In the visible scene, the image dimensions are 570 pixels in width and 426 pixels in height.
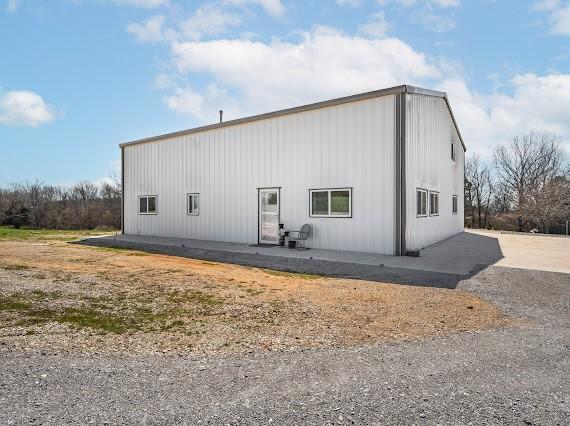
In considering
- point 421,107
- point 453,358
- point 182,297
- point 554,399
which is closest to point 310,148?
point 421,107

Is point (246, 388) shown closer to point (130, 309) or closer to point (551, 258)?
point (130, 309)

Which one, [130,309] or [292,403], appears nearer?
[292,403]

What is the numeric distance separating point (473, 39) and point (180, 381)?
42.0 ft

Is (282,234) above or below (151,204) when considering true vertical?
below

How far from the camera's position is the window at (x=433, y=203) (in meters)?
14.3

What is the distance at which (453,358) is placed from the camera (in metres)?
3.72

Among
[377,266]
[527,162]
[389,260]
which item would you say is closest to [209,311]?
[377,266]

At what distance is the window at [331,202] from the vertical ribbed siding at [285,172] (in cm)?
19

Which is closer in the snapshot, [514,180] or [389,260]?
[389,260]

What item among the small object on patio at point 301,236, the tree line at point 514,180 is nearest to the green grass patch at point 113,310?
the small object on patio at point 301,236

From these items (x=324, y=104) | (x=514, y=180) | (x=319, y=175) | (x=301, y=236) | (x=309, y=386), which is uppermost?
(x=324, y=104)

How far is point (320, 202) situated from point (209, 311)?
8097mm

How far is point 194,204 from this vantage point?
1667 centimetres

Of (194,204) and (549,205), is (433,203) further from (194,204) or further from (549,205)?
(549,205)
